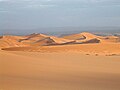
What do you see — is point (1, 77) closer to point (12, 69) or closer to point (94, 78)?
point (12, 69)

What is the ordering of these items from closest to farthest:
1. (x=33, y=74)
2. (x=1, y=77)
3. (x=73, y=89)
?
1. (x=73, y=89)
2. (x=1, y=77)
3. (x=33, y=74)

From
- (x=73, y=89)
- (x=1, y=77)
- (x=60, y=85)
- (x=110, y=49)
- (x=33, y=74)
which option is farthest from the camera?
(x=110, y=49)

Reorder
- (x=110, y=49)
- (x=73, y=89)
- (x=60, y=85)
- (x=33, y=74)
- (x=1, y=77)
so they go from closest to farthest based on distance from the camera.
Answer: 1. (x=73, y=89)
2. (x=60, y=85)
3. (x=1, y=77)
4. (x=33, y=74)
5. (x=110, y=49)

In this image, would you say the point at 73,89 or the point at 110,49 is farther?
the point at 110,49

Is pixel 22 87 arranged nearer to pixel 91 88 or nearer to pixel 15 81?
pixel 15 81

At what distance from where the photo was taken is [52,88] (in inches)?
408

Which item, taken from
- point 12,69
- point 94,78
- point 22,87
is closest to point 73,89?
point 22,87

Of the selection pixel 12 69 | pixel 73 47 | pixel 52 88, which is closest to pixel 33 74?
pixel 12 69

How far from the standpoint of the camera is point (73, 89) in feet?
33.5

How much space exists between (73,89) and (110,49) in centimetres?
1933

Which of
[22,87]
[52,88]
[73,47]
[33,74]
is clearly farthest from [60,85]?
[73,47]

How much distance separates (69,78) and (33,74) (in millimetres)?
1500

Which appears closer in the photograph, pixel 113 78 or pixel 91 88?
pixel 91 88

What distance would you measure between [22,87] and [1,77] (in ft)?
6.00
